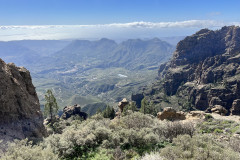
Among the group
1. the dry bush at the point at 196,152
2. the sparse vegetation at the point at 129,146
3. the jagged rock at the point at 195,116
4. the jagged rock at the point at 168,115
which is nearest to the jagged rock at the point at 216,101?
the jagged rock at the point at 195,116

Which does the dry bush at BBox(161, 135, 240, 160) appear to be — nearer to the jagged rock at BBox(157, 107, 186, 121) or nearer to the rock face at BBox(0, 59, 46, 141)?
the rock face at BBox(0, 59, 46, 141)

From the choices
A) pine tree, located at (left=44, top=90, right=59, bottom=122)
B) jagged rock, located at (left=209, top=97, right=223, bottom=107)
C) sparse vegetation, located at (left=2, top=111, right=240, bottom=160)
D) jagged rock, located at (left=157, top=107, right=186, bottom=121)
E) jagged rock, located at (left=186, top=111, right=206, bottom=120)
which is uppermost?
sparse vegetation, located at (left=2, top=111, right=240, bottom=160)

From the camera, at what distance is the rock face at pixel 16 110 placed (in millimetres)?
34969

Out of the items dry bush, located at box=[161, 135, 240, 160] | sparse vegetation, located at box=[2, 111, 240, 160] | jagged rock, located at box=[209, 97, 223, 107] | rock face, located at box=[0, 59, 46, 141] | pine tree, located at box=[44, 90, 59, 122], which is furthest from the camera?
jagged rock, located at box=[209, 97, 223, 107]

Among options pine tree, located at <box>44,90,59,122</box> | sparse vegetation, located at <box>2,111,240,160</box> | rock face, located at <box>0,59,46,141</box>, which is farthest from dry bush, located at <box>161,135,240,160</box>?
pine tree, located at <box>44,90,59,122</box>

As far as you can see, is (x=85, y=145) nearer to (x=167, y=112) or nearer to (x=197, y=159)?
(x=197, y=159)

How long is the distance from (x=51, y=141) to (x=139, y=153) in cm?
1400

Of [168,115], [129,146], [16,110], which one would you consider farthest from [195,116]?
[16,110]

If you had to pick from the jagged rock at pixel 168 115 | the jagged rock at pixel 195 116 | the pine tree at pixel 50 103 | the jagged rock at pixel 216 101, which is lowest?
the jagged rock at pixel 216 101

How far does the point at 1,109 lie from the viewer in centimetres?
3578

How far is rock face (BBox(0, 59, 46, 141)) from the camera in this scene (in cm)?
3497

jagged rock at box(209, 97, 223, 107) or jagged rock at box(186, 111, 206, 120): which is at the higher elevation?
jagged rock at box(186, 111, 206, 120)

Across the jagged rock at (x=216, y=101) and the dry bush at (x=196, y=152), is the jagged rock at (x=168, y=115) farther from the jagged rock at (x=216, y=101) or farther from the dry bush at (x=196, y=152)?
the jagged rock at (x=216, y=101)

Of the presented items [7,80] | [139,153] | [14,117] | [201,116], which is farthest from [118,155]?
[201,116]
